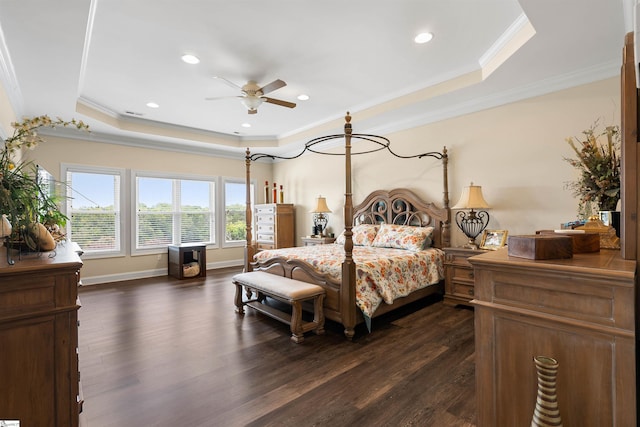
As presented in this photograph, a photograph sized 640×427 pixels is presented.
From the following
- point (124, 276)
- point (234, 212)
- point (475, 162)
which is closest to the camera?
point (475, 162)

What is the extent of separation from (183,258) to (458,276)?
4826mm

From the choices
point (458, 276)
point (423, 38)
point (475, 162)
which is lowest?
point (458, 276)

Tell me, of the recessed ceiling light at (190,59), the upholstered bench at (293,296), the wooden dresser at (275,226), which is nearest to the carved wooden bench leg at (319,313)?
the upholstered bench at (293,296)

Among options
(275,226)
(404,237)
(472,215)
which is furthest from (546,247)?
(275,226)

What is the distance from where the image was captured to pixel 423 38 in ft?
9.52

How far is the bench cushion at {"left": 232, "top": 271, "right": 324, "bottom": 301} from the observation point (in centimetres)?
303

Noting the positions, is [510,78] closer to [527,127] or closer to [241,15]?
[527,127]

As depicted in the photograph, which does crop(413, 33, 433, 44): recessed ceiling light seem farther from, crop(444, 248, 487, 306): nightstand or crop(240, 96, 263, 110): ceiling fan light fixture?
crop(444, 248, 487, 306): nightstand

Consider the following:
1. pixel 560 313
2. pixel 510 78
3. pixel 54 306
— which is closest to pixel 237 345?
pixel 54 306

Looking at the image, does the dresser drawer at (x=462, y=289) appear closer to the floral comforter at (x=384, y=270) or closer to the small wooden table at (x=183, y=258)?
the floral comforter at (x=384, y=270)

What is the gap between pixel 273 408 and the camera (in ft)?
6.43

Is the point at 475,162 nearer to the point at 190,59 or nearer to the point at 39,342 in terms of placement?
the point at 190,59

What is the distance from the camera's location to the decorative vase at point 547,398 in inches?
39.9

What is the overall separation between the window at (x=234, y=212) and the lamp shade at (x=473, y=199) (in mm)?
4918
